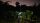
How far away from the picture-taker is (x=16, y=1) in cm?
312

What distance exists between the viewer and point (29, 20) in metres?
2.89

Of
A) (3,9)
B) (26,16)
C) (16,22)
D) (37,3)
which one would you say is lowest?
(16,22)

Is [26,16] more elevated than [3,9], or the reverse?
[3,9]

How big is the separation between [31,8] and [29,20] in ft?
1.36

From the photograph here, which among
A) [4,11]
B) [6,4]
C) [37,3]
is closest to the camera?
[6,4]

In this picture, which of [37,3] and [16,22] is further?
[37,3]

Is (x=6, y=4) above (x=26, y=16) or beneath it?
above

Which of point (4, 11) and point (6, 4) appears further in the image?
point (4, 11)

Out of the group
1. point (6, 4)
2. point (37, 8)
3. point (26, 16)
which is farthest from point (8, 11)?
point (37, 8)

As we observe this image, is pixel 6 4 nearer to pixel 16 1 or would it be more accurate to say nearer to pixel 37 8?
pixel 16 1

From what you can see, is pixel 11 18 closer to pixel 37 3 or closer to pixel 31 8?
pixel 31 8

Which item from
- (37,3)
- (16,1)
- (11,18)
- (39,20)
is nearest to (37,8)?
(37,3)

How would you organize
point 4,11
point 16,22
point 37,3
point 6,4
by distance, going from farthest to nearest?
point 37,3
point 16,22
point 4,11
point 6,4

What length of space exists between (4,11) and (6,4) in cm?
29
